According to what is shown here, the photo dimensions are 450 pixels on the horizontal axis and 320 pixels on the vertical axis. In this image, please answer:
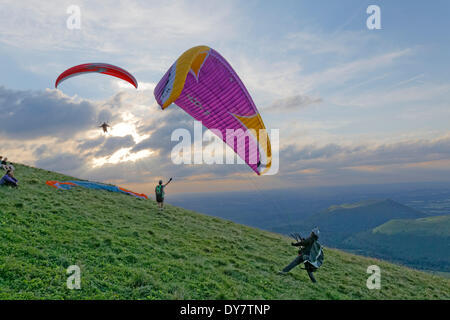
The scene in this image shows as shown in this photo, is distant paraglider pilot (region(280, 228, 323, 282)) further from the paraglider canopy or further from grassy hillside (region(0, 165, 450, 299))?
the paraglider canopy

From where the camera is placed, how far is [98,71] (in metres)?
16.4

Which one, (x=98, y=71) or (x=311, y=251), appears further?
(x=98, y=71)

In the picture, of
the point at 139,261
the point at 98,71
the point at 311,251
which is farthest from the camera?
the point at 98,71

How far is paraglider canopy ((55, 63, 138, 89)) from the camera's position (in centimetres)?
1584

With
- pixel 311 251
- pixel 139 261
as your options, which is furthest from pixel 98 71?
pixel 311 251

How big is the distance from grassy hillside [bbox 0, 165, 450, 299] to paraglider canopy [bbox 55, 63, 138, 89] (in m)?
7.54

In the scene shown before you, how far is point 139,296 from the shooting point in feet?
22.7

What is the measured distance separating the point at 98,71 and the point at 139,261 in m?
12.6

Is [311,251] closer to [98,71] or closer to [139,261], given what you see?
[139,261]

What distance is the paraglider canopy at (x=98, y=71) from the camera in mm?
15844

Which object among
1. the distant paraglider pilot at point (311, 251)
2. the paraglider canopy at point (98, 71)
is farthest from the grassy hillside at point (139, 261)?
the paraglider canopy at point (98, 71)

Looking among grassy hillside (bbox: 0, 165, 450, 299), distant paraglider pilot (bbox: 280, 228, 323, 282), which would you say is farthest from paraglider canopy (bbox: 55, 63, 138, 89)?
distant paraglider pilot (bbox: 280, 228, 323, 282)
